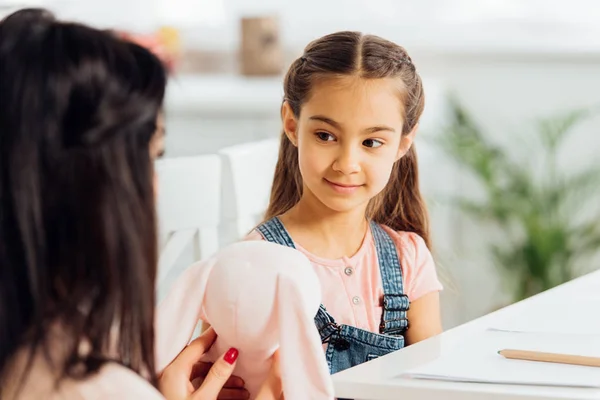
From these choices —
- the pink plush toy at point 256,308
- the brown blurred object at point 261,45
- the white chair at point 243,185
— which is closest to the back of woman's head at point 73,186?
the pink plush toy at point 256,308

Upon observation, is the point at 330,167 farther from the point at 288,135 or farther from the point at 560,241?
the point at 560,241

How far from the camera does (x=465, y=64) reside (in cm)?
337

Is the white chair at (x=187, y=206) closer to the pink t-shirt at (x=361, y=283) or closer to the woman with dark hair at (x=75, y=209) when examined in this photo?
the pink t-shirt at (x=361, y=283)

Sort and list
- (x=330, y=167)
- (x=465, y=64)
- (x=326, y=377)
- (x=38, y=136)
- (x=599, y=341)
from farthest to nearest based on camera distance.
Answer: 1. (x=465, y=64)
2. (x=330, y=167)
3. (x=599, y=341)
4. (x=326, y=377)
5. (x=38, y=136)

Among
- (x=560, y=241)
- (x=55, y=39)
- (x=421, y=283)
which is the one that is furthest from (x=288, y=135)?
(x=560, y=241)

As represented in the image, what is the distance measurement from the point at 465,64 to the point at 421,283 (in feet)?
5.76

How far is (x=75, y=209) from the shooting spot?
985mm

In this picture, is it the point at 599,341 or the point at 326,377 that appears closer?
the point at 326,377

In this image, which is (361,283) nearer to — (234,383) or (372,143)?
(372,143)

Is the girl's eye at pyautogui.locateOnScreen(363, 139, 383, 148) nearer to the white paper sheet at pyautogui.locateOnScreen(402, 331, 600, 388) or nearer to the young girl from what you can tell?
the young girl

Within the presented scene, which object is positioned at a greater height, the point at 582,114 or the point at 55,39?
the point at 55,39

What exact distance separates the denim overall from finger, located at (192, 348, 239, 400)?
0.30m

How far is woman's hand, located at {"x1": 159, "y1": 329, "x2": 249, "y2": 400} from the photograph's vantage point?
1283 mm

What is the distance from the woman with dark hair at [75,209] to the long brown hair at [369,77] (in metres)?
0.62
